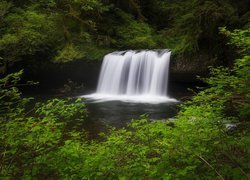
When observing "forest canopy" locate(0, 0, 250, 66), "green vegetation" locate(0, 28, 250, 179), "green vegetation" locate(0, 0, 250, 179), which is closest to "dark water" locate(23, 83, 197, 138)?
"green vegetation" locate(0, 0, 250, 179)

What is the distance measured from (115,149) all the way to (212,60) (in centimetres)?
869

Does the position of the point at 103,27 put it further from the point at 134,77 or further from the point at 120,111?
the point at 120,111

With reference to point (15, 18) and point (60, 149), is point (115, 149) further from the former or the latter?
point (15, 18)

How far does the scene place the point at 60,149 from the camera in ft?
14.0

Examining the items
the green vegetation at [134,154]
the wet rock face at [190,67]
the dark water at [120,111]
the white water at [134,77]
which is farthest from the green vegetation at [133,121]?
the white water at [134,77]

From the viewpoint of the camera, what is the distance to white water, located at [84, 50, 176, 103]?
47.3 feet

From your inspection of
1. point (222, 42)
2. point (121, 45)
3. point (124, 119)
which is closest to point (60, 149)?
point (124, 119)

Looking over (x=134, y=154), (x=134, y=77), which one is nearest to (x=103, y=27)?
(x=134, y=77)

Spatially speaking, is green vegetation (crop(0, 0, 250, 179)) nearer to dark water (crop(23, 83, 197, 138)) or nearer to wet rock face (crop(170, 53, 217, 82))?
wet rock face (crop(170, 53, 217, 82))

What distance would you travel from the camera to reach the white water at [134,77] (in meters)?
14.4

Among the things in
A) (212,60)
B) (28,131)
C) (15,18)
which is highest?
(15,18)

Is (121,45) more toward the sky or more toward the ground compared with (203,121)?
more toward the sky

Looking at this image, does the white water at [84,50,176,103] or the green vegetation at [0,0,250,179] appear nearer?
the green vegetation at [0,0,250,179]

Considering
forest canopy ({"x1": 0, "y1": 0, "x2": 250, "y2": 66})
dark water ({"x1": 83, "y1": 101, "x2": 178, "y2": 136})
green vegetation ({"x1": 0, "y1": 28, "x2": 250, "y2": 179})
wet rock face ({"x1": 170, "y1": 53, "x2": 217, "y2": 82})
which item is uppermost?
forest canopy ({"x1": 0, "y1": 0, "x2": 250, "y2": 66})
